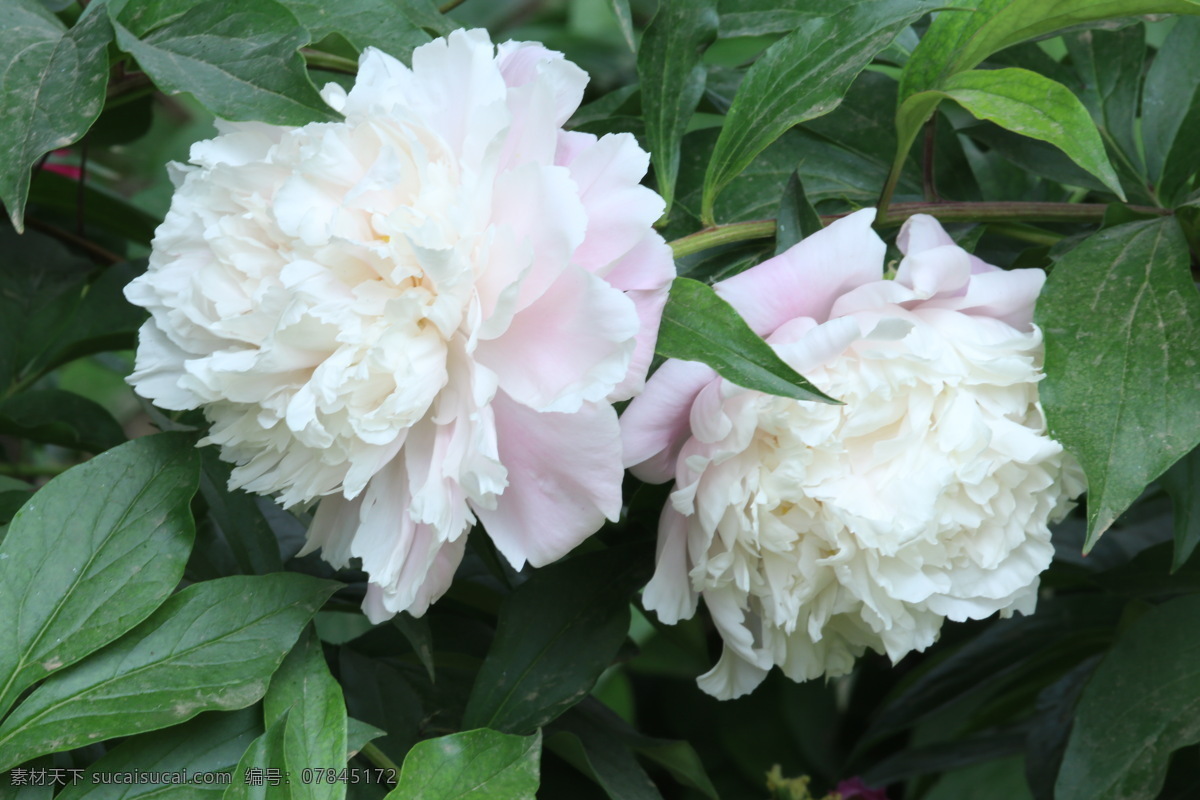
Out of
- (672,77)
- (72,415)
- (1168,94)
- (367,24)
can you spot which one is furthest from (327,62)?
(1168,94)

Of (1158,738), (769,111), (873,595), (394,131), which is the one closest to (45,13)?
(394,131)

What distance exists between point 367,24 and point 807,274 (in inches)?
8.4

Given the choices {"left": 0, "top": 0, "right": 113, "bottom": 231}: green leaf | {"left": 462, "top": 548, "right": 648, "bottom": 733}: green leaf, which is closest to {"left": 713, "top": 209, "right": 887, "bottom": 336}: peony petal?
{"left": 462, "top": 548, "right": 648, "bottom": 733}: green leaf

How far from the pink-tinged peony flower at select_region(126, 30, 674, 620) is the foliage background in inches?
1.3

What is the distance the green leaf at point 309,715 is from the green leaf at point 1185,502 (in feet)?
1.05

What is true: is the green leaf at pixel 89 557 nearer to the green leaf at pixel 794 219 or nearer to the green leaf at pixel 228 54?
the green leaf at pixel 228 54

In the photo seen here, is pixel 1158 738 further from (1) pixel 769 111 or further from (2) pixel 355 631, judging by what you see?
(2) pixel 355 631

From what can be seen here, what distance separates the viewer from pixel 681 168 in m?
0.49

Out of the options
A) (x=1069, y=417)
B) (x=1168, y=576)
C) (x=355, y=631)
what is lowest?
(x=355, y=631)

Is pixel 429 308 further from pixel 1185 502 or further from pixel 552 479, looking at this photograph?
pixel 1185 502

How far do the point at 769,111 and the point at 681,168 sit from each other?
92 mm

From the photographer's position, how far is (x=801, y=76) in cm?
40

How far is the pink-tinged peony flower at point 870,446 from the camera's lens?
360mm

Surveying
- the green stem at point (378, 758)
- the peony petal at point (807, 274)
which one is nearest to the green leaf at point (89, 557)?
the green stem at point (378, 758)
